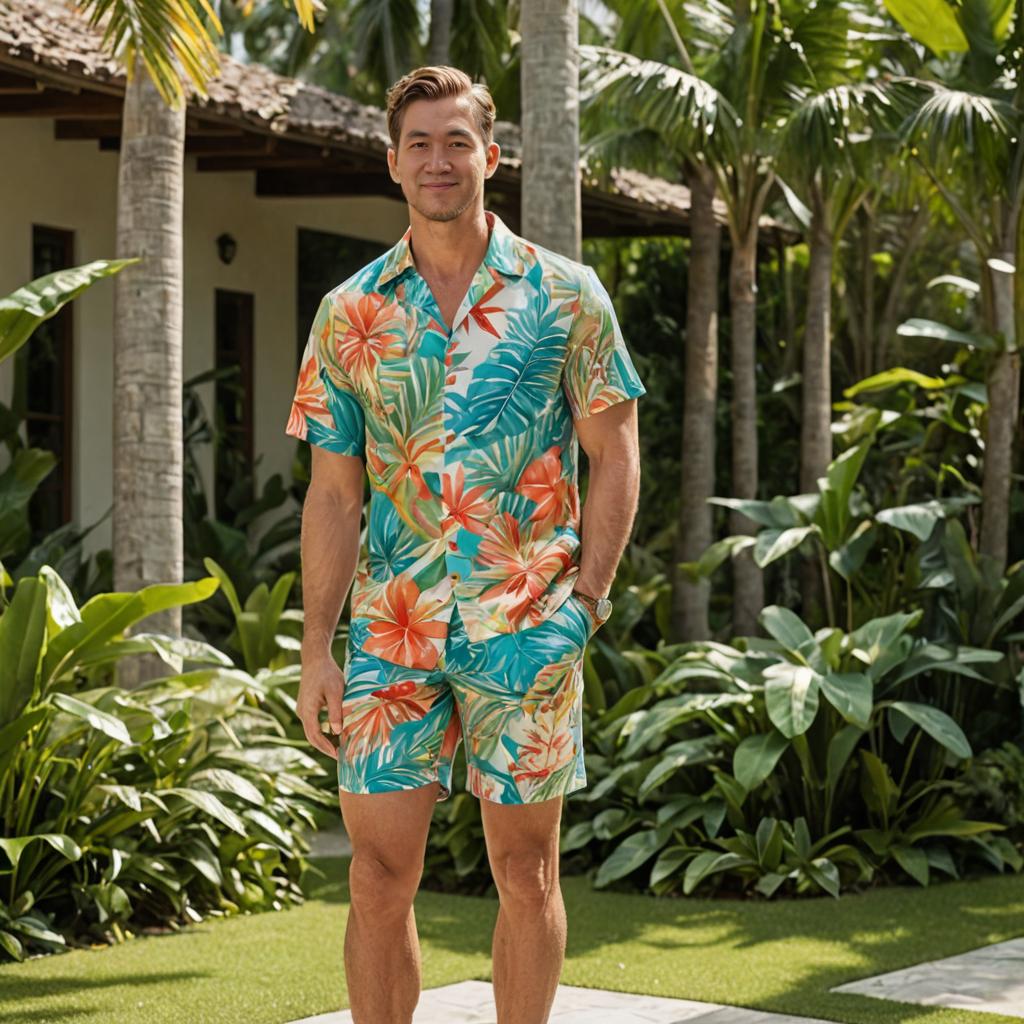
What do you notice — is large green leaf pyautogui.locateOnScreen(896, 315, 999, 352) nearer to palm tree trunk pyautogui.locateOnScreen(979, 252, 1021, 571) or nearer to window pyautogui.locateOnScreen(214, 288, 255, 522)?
palm tree trunk pyautogui.locateOnScreen(979, 252, 1021, 571)

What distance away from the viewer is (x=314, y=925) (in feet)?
20.5

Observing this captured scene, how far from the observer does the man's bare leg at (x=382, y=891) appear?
10.6 feet

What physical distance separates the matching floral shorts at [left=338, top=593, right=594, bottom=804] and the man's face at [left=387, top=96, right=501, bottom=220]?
30.6 inches

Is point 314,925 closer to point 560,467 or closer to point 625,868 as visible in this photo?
point 625,868

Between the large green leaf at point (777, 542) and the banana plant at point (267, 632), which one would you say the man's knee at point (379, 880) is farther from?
the banana plant at point (267, 632)

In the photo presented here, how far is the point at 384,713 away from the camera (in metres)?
3.25

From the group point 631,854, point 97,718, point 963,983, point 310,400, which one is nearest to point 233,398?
point 631,854

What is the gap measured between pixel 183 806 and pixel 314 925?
633 millimetres

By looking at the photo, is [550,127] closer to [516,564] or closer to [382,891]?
[516,564]

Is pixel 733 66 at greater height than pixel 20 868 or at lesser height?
greater

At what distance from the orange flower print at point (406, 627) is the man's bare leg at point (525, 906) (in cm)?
32

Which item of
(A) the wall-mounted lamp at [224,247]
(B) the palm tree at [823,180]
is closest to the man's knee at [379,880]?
(B) the palm tree at [823,180]

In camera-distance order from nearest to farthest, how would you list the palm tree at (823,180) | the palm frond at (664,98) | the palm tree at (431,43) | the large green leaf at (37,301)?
the large green leaf at (37,301) → the palm tree at (823,180) → the palm frond at (664,98) → the palm tree at (431,43)

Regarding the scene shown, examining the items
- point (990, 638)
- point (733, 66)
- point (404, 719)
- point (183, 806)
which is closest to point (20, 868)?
point (183, 806)
